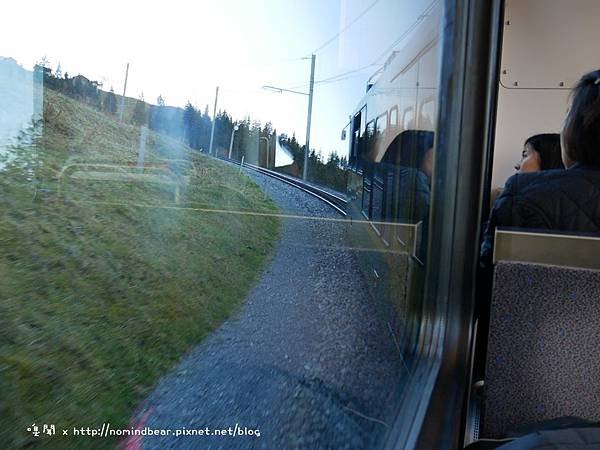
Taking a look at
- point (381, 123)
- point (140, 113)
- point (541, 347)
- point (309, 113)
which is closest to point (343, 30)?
point (309, 113)

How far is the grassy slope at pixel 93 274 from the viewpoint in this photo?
802 mm

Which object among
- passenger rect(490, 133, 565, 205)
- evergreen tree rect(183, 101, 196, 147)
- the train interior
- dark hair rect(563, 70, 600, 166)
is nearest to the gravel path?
the train interior

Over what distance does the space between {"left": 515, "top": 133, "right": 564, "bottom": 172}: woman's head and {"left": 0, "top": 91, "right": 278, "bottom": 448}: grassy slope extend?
151 centimetres

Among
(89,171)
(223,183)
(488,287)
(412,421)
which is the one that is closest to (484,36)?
(488,287)

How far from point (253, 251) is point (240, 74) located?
0.52 meters

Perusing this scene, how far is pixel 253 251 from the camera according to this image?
60.1 inches

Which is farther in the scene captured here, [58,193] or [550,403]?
[550,403]

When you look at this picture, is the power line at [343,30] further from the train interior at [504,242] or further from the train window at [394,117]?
the train window at [394,117]

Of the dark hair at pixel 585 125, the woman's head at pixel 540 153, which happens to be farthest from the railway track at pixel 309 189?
the woman's head at pixel 540 153

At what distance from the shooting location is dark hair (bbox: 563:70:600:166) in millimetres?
1568

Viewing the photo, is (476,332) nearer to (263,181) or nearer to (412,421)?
(412,421)

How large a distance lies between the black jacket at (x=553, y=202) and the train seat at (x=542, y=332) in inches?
2.0

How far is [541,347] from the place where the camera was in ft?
5.10

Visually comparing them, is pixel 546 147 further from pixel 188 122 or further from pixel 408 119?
pixel 188 122
